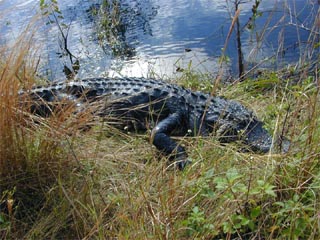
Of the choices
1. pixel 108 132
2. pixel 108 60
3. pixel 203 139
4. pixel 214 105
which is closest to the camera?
pixel 203 139

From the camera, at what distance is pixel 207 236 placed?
1.76 metres

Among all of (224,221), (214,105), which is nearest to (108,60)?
(214,105)

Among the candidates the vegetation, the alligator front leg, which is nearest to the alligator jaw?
the vegetation

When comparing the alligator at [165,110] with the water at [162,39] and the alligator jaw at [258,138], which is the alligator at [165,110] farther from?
the water at [162,39]

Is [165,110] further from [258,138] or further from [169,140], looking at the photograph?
[258,138]

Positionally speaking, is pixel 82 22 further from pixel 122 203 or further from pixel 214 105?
pixel 122 203

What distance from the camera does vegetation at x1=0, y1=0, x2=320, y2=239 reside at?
179 centimetres

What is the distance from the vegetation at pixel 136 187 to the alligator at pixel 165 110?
312 mm

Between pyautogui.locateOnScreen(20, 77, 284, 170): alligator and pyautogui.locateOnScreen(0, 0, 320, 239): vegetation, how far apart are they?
0.31m

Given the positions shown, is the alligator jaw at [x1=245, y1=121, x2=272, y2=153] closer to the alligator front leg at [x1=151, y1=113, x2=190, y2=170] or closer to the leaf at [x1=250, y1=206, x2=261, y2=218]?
the alligator front leg at [x1=151, y1=113, x2=190, y2=170]

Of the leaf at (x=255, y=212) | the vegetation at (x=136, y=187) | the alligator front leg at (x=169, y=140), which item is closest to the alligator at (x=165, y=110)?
the alligator front leg at (x=169, y=140)

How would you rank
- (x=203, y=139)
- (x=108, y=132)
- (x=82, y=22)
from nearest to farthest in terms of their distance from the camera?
1. (x=203, y=139)
2. (x=108, y=132)
3. (x=82, y=22)

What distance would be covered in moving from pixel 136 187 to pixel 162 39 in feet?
13.3

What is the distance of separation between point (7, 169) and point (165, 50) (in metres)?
3.73
